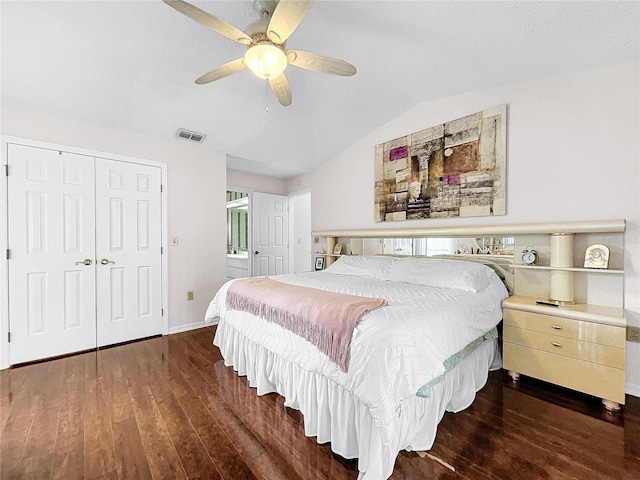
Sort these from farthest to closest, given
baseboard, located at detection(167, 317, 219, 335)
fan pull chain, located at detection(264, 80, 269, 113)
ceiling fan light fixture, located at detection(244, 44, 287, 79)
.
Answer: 1. baseboard, located at detection(167, 317, 219, 335)
2. fan pull chain, located at detection(264, 80, 269, 113)
3. ceiling fan light fixture, located at detection(244, 44, 287, 79)

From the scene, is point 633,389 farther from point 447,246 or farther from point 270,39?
point 270,39

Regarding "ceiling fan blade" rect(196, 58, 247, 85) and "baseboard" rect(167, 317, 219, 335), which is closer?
"ceiling fan blade" rect(196, 58, 247, 85)

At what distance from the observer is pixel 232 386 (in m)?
2.31

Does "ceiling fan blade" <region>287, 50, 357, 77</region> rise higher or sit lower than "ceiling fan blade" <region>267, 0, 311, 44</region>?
lower

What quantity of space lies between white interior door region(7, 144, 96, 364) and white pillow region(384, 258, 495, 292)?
10.7 feet

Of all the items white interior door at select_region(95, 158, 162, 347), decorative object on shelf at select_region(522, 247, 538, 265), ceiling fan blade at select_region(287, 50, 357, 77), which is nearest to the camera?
ceiling fan blade at select_region(287, 50, 357, 77)

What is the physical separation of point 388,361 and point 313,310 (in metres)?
0.59

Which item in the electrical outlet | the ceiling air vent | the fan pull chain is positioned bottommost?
the electrical outlet

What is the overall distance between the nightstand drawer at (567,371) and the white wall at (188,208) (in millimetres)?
3532

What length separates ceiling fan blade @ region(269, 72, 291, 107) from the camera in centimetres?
204

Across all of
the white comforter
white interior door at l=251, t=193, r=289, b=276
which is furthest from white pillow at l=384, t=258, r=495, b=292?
white interior door at l=251, t=193, r=289, b=276

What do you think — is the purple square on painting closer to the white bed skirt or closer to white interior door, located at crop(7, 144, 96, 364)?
the white bed skirt

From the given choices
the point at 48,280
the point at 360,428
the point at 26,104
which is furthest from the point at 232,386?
the point at 26,104

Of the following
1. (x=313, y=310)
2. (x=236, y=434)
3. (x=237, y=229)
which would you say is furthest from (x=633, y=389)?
(x=237, y=229)
